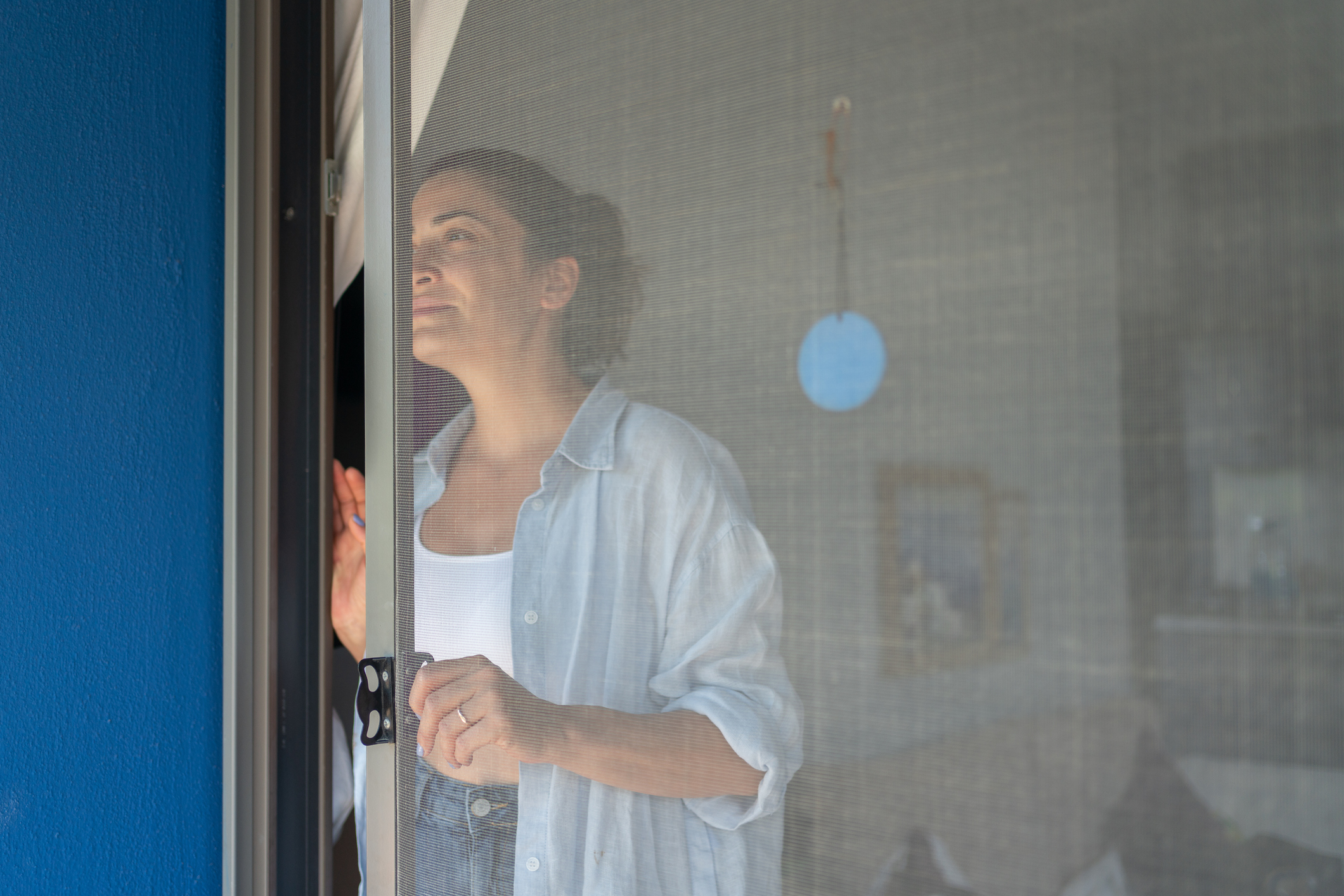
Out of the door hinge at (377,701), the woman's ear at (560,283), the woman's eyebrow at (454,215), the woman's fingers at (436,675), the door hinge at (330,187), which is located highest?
the door hinge at (330,187)

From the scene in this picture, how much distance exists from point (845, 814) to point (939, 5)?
493mm

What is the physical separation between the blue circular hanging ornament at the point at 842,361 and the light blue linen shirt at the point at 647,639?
96 mm

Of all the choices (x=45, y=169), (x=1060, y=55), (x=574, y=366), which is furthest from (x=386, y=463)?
(x=1060, y=55)

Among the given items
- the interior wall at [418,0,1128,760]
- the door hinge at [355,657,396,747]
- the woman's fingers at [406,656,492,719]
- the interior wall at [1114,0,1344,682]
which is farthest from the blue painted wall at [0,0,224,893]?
the interior wall at [1114,0,1344,682]

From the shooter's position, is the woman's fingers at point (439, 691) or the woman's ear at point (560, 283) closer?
the woman's ear at point (560, 283)

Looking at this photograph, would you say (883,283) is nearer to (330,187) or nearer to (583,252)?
(583,252)

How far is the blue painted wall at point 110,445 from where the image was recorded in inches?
46.9

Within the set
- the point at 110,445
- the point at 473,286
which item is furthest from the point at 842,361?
the point at 110,445

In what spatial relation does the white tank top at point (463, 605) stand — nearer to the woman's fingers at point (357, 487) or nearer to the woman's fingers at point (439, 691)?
the woman's fingers at point (439, 691)

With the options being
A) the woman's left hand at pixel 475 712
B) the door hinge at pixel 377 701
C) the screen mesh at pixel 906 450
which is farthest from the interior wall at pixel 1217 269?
the door hinge at pixel 377 701

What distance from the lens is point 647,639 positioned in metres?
0.73

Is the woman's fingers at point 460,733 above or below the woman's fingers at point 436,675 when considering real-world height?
below

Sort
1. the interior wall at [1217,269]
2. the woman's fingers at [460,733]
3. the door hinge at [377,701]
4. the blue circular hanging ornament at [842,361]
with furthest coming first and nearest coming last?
the door hinge at [377,701] → the woman's fingers at [460,733] → the blue circular hanging ornament at [842,361] → the interior wall at [1217,269]

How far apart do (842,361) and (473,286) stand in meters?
0.46
